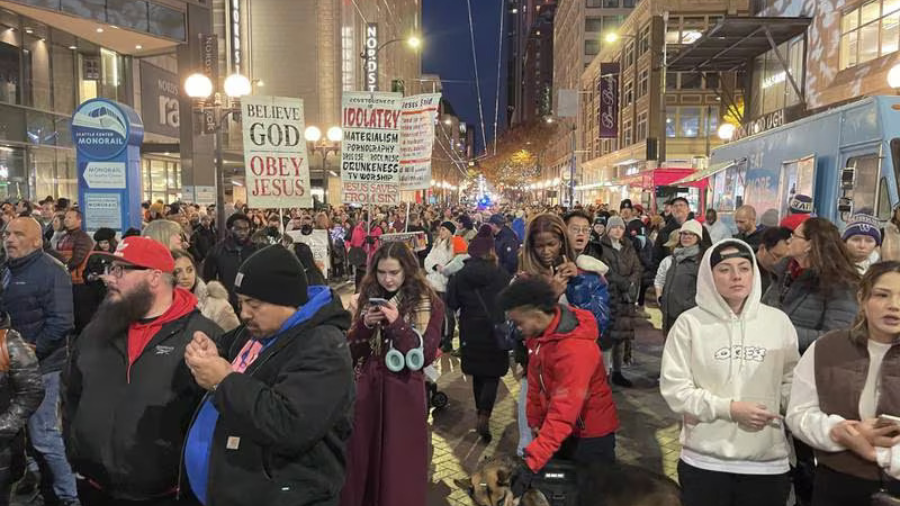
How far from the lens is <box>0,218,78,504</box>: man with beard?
4672 mm

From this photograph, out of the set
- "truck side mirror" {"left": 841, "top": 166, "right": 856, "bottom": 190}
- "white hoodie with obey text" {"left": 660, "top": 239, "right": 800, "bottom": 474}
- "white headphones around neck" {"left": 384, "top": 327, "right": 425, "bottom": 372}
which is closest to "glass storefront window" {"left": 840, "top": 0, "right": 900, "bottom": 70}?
"truck side mirror" {"left": 841, "top": 166, "right": 856, "bottom": 190}

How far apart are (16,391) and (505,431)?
4.37 meters

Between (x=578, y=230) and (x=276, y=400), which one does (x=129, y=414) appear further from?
(x=578, y=230)

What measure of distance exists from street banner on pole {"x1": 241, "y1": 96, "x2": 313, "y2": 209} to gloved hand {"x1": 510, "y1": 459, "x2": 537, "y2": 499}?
6182 millimetres

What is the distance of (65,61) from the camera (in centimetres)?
2709

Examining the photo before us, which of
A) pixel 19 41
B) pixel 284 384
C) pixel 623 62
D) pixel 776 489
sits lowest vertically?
pixel 776 489

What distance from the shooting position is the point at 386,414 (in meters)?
3.99

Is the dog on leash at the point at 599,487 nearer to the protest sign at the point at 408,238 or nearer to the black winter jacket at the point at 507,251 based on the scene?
the protest sign at the point at 408,238

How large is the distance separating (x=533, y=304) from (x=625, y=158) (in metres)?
50.4

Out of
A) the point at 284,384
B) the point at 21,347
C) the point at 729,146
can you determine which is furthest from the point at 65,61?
the point at 284,384

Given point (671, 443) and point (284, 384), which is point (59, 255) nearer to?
point (284, 384)

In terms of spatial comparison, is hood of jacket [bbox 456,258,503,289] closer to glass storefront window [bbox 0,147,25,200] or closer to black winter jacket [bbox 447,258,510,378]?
black winter jacket [bbox 447,258,510,378]

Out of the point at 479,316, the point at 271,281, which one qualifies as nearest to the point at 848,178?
the point at 479,316

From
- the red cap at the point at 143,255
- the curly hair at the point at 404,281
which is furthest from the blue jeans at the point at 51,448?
the curly hair at the point at 404,281
